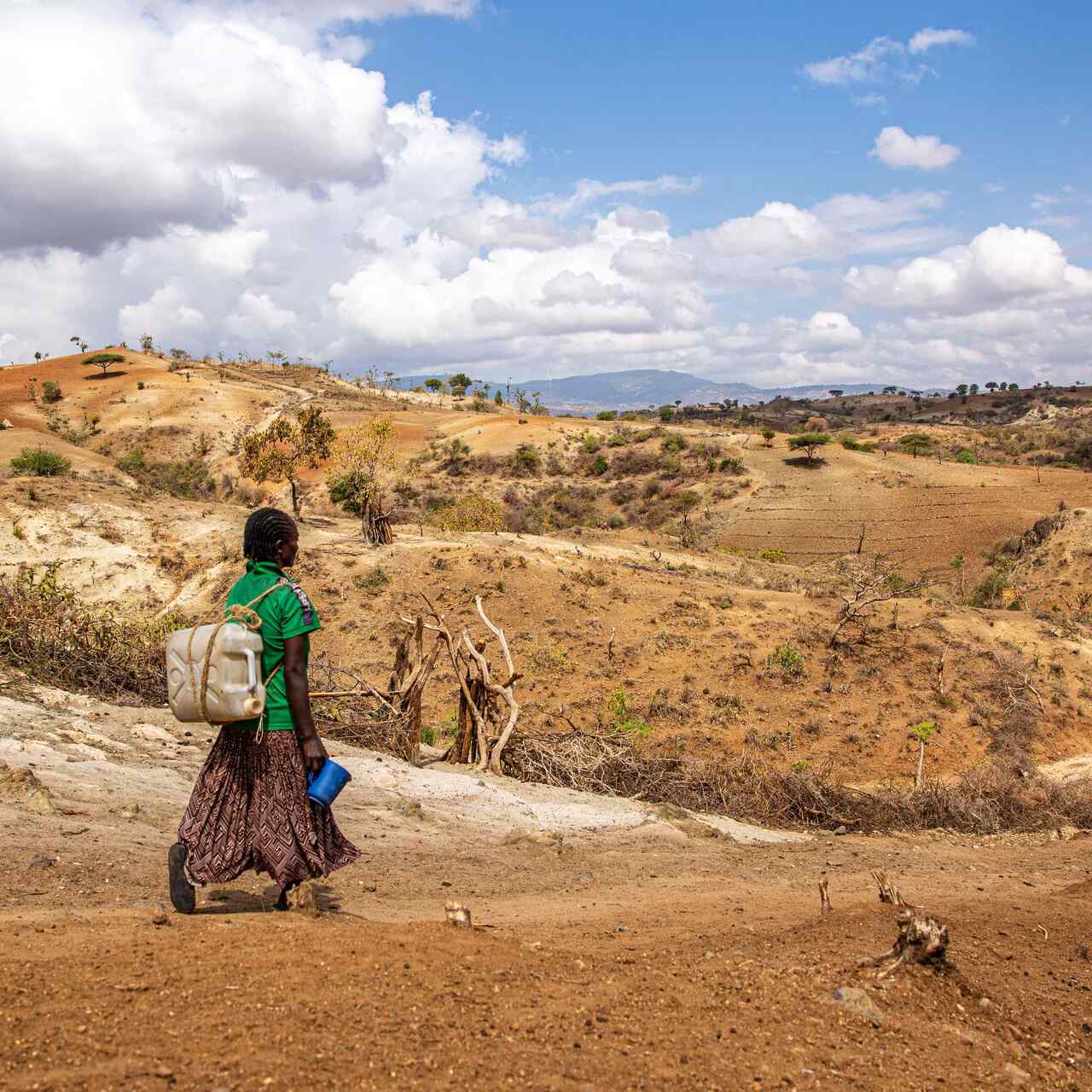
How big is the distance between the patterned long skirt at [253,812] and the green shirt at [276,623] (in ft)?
0.25

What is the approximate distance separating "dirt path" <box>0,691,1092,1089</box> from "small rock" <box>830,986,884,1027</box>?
18mm

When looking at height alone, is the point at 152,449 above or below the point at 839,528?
above

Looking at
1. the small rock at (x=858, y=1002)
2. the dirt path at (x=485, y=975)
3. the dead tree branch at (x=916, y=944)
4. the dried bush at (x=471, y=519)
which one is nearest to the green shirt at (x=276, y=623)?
the dirt path at (x=485, y=975)

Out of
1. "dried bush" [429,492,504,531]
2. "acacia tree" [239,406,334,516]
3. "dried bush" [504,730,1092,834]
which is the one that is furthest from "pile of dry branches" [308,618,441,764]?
"acacia tree" [239,406,334,516]

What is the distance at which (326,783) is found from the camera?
354 cm

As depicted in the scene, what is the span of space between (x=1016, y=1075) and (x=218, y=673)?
9.99 ft

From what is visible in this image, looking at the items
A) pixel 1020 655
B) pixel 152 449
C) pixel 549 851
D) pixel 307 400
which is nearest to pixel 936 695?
pixel 1020 655

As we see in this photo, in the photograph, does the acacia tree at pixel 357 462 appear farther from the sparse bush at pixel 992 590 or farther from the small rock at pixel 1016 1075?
the small rock at pixel 1016 1075

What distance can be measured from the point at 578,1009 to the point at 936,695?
12448mm

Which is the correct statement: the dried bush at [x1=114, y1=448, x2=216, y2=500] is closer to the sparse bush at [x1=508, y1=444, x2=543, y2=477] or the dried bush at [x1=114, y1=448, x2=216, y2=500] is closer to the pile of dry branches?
the sparse bush at [x1=508, y1=444, x2=543, y2=477]

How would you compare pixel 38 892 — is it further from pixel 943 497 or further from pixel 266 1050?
pixel 943 497

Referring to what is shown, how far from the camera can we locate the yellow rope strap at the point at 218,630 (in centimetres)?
328

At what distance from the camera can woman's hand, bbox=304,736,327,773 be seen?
11.5 feet

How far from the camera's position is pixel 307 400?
178ft
